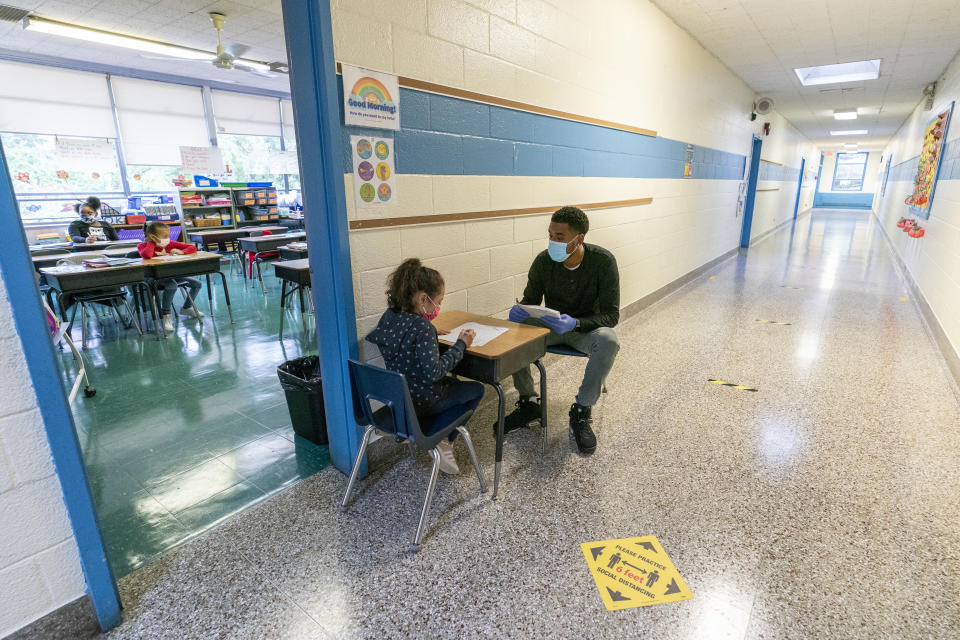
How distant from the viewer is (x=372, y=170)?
2.11 metres

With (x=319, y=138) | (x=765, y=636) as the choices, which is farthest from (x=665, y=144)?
(x=765, y=636)

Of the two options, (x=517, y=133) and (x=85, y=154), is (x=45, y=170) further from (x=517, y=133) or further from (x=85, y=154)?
(x=517, y=133)

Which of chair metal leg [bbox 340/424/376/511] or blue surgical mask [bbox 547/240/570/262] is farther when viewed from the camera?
blue surgical mask [bbox 547/240/570/262]

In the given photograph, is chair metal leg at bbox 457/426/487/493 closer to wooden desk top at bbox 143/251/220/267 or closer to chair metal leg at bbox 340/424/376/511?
chair metal leg at bbox 340/424/376/511

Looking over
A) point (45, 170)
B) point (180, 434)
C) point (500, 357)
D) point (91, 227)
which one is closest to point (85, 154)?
point (45, 170)

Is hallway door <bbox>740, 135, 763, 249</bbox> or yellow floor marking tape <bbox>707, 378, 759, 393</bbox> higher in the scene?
hallway door <bbox>740, 135, 763, 249</bbox>

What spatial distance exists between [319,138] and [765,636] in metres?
2.33

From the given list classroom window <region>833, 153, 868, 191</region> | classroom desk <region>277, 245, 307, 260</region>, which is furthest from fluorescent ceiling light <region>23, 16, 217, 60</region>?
classroom window <region>833, 153, 868, 191</region>

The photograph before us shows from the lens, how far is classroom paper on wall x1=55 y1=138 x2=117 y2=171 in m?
7.35

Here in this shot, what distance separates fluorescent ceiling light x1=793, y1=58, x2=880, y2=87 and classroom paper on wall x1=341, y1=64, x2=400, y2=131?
283 inches

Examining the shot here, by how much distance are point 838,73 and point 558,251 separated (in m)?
7.54

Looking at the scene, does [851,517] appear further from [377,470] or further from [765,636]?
[377,470]

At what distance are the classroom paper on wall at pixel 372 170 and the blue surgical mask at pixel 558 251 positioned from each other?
929 mm

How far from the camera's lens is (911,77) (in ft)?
23.2
